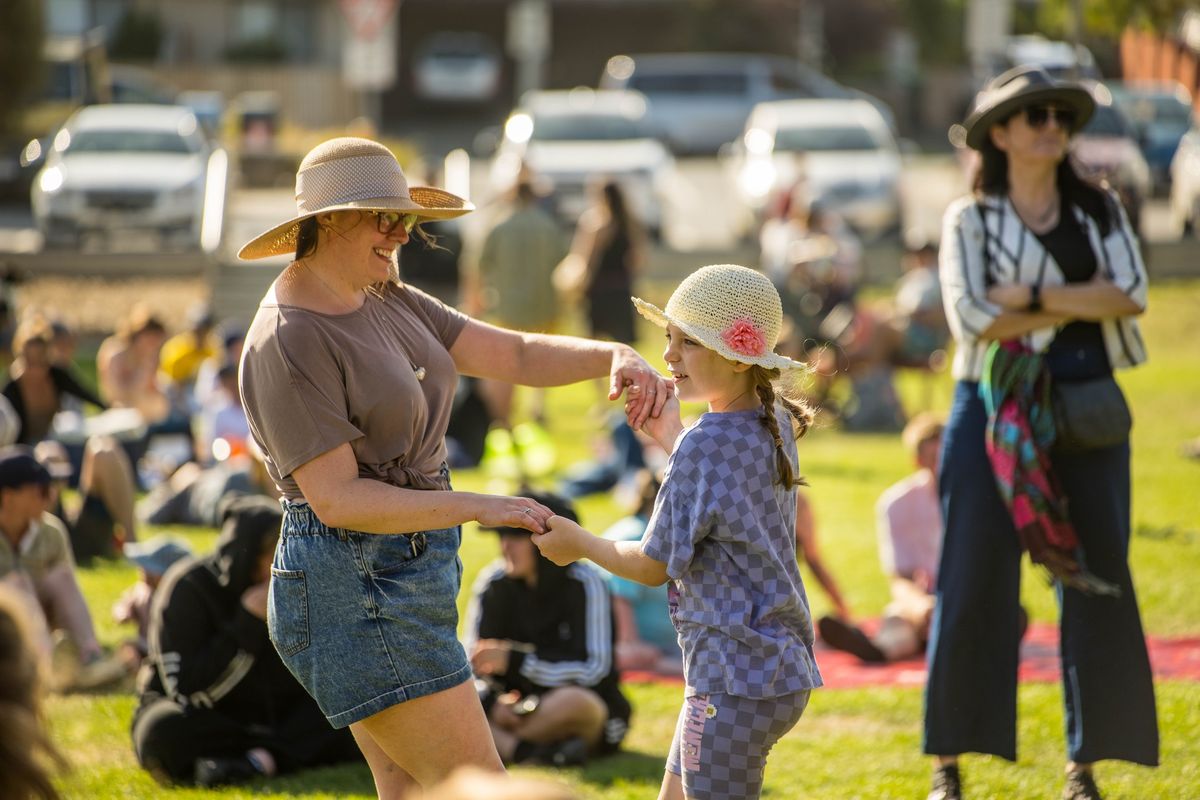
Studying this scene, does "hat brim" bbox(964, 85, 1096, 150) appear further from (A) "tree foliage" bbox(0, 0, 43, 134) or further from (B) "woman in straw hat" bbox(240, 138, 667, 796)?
(A) "tree foliage" bbox(0, 0, 43, 134)

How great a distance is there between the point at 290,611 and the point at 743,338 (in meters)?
1.24

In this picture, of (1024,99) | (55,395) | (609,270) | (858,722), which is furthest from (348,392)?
(609,270)

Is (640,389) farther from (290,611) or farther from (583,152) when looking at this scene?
(583,152)

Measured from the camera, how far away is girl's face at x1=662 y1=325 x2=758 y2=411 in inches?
158

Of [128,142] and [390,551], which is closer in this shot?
[390,551]

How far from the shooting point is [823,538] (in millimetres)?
11180

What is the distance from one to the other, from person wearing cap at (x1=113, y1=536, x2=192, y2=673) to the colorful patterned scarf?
4.46 meters

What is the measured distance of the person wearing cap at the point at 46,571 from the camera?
7.75 m

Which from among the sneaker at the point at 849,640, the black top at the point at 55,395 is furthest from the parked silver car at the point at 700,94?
the sneaker at the point at 849,640

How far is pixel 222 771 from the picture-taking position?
6305mm

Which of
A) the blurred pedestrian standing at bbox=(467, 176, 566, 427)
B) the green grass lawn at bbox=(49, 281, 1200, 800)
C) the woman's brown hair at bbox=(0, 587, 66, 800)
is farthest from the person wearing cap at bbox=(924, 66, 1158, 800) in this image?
the blurred pedestrian standing at bbox=(467, 176, 566, 427)

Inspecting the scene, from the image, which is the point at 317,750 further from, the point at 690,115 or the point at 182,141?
the point at 690,115

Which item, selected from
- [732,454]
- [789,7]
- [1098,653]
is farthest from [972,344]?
[789,7]

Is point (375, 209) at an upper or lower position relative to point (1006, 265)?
upper
